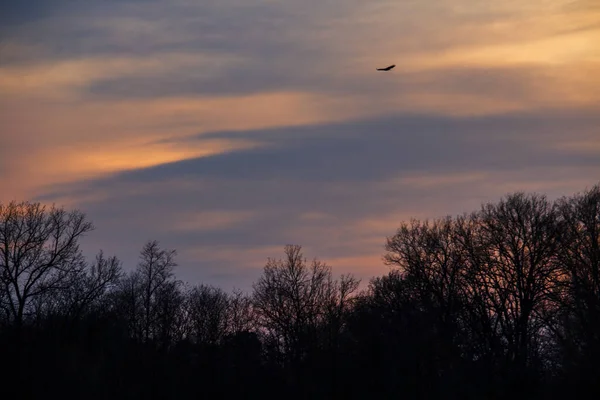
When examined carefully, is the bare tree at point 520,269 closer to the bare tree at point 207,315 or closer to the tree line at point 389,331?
the tree line at point 389,331

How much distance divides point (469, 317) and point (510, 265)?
5.74m

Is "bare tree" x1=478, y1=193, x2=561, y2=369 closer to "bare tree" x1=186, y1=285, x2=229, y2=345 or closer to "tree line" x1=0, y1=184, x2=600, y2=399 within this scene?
"tree line" x1=0, y1=184, x2=600, y2=399

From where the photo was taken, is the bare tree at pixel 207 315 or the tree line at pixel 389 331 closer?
the tree line at pixel 389 331

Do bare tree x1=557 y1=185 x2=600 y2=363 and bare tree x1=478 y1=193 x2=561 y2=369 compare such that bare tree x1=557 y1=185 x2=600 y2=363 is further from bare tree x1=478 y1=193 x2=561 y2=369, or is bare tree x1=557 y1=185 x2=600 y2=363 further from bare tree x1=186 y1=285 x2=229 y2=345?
bare tree x1=186 y1=285 x2=229 y2=345

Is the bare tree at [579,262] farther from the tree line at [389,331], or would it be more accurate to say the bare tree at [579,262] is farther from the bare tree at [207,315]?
the bare tree at [207,315]

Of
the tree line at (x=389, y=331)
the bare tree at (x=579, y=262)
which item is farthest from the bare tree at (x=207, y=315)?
the bare tree at (x=579, y=262)

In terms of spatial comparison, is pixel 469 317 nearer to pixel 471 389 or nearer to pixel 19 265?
pixel 471 389

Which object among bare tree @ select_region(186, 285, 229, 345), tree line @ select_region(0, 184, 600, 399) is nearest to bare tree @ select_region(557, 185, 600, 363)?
tree line @ select_region(0, 184, 600, 399)

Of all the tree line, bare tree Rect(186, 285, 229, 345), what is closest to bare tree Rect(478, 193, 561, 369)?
the tree line

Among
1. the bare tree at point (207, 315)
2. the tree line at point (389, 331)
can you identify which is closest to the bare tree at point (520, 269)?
the tree line at point (389, 331)

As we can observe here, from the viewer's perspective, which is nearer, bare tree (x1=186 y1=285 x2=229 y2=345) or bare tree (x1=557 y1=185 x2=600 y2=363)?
bare tree (x1=557 y1=185 x2=600 y2=363)

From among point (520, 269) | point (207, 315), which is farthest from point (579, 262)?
point (207, 315)

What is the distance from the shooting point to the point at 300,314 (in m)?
90.3

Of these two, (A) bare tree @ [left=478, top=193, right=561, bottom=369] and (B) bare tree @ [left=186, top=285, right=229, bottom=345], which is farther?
(B) bare tree @ [left=186, top=285, right=229, bottom=345]
